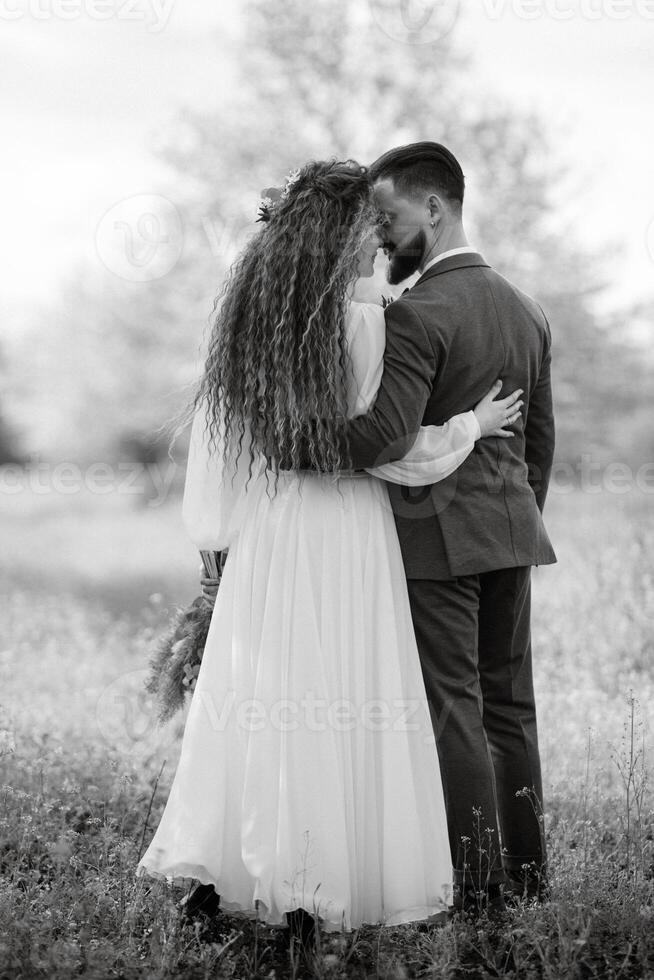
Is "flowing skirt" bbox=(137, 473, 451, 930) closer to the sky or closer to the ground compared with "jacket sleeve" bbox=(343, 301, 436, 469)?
closer to the ground

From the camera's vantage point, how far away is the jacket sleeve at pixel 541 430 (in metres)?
3.18

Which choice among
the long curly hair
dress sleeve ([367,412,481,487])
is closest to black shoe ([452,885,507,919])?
dress sleeve ([367,412,481,487])

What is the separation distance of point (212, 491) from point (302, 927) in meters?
1.22

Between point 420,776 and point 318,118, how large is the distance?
10.3m

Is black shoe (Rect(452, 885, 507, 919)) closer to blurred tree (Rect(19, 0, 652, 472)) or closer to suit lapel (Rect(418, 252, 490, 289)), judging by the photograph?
suit lapel (Rect(418, 252, 490, 289))

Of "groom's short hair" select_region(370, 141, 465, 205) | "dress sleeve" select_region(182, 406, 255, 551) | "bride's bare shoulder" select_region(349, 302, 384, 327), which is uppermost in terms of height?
"groom's short hair" select_region(370, 141, 465, 205)

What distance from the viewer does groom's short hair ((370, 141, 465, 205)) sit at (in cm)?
288

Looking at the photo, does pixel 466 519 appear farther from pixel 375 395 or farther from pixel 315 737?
pixel 315 737

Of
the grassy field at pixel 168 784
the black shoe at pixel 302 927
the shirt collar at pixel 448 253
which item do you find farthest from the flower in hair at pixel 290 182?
the black shoe at pixel 302 927

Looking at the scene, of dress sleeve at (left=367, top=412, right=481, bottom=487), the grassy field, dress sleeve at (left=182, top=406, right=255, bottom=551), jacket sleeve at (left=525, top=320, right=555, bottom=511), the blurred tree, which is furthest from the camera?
the blurred tree

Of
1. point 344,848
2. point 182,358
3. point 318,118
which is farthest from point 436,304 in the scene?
point 182,358

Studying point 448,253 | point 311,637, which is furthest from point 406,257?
point 311,637

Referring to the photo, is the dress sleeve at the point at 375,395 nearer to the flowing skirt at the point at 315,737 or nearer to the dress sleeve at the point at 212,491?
the flowing skirt at the point at 315,737

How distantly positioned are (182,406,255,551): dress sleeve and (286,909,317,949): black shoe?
103 centimetres
